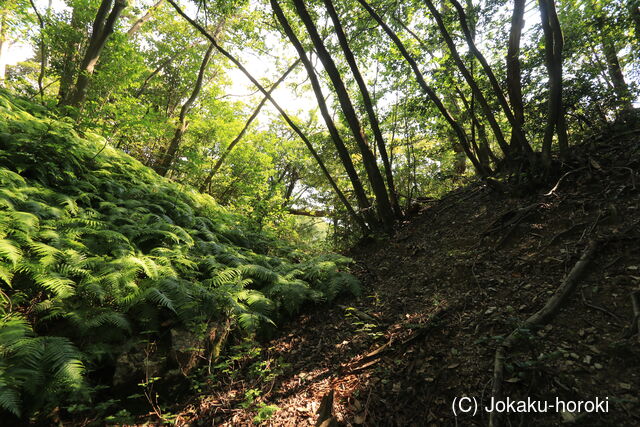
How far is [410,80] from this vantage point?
9.05m

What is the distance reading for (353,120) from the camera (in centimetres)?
746

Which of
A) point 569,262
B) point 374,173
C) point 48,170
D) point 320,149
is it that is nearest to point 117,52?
point 48,170

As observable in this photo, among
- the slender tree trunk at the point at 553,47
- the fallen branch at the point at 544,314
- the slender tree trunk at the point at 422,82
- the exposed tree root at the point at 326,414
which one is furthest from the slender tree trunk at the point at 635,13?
the exposed tree root at the point at 326,414

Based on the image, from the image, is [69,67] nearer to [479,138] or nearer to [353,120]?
[353,120]

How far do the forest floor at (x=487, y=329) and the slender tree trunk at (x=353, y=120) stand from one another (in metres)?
2.28

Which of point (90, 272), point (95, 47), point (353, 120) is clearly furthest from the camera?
point (95, 47)

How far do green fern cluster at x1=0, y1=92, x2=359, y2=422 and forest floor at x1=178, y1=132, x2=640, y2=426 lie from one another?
0.85 m

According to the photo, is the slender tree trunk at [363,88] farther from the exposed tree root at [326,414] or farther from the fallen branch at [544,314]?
the exposed tree root at [326,414]

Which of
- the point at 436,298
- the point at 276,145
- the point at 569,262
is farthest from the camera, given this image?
the point at 276,145

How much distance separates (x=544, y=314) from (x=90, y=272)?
16.8 feet

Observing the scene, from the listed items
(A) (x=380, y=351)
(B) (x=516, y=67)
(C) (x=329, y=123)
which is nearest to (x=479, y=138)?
(B) (x=516, y=67)

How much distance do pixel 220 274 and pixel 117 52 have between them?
921 cm

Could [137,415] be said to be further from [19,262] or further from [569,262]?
[569,262]

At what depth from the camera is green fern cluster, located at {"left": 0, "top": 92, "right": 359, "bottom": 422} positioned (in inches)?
103
